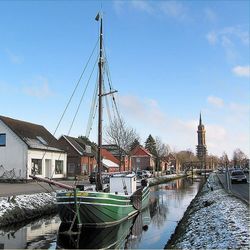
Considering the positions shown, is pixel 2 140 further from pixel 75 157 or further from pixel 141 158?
pixel 141 158

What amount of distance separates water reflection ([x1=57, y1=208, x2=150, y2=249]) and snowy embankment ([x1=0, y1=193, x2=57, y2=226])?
262 centimetres

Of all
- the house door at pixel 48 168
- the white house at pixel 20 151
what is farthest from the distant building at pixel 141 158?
the white house at pixel 20 151

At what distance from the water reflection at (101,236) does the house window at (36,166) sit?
25653mm

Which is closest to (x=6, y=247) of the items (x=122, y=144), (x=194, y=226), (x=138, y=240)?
(x=138, y=240)

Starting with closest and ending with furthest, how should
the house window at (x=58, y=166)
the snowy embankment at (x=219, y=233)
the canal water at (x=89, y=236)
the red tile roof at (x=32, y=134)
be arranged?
1. the snowy embankment at (x=219, y=233)
2. the canal water at (x=89, y=236)
3. the red tile roof at (x=32, y=134)
4. the house window at (x=58, y=166)

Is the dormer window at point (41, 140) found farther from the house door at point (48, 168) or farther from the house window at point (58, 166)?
the house window at point (58, 166)

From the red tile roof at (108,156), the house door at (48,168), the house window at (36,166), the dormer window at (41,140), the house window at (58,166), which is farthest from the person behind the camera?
the red tile roof at (108,156)

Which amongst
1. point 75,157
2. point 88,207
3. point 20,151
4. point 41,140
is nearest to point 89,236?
point 88,207

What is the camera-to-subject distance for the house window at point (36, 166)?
47200 mm

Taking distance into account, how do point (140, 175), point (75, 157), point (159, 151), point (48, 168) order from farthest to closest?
1. point (159, 151)
2. point (75, 157)
3. point (140, 175)
4. point (48, 168)

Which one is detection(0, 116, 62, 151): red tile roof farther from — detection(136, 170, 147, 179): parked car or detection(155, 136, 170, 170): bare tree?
detection(155, 136, 170, 170): bare tree

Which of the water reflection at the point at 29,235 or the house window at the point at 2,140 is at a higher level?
the house window at the point at 2,140

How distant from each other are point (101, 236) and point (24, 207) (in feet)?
20.4

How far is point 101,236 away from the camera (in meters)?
19.2
